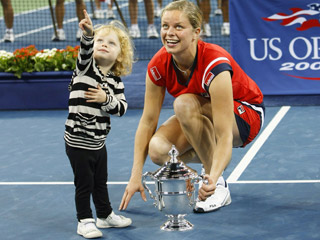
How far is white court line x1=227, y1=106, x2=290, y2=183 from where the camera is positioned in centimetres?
485

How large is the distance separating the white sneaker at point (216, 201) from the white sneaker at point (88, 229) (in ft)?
2.14

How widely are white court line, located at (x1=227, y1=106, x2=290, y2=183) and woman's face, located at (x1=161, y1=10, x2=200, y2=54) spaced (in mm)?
1222

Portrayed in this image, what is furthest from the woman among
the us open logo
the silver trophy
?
the us open logo

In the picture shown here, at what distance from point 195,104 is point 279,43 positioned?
295cm

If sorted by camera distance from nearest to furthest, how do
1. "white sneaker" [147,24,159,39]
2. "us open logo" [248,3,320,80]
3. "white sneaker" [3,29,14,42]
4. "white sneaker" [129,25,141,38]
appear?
"us open logo" [248,3,320,80] → "white sneaker" [147,24,159,39] → "white sneaker" [129,25,141,38] → "white sneaker" [3,29,14,42]

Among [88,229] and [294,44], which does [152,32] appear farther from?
[88,229]

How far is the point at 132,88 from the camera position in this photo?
761cm

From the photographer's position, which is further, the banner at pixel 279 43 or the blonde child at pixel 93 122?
the banner at pixel 279 43

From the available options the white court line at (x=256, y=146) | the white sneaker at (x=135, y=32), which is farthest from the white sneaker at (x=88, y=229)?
the white sneaker at (x=135, y=32)

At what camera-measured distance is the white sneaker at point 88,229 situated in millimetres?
3785

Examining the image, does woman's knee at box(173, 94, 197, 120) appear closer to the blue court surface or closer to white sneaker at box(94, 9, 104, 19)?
the blue court surface

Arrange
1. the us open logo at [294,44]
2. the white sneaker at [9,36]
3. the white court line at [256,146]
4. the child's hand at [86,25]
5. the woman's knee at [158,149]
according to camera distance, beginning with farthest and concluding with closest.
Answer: the white sneaker at [9,36] < the us open logo at [294,44] < the white court line at [256,146] < the woman's knee at [158,149] < the child's hand at [86,25]

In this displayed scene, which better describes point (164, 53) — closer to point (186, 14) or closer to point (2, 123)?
point (186, 14)

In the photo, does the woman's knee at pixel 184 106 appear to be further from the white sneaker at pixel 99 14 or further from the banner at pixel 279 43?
the white sneaker at pixel 99 14
